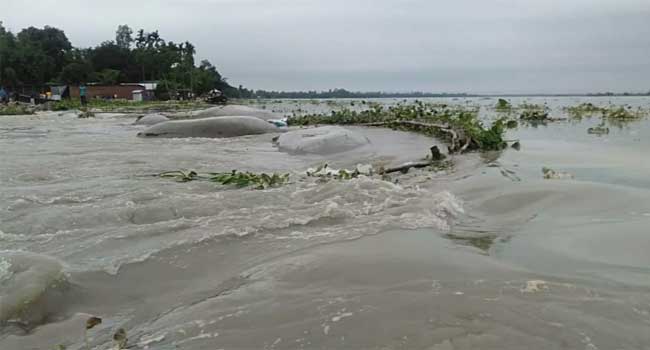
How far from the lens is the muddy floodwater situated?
2.25m

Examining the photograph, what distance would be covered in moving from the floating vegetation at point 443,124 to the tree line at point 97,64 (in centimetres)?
4288

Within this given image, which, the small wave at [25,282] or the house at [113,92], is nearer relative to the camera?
the small wave at [25,282]

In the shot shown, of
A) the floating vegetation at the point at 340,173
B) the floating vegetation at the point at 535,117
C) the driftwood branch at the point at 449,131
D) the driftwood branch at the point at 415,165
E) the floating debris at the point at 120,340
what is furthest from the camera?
the floating vegetation at the point at 535,117

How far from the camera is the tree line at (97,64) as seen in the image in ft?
196

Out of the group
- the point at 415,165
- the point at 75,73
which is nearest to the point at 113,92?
the point at 75,73

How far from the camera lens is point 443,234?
12.7 feet

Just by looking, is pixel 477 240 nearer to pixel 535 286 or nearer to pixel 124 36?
pixel 535 286

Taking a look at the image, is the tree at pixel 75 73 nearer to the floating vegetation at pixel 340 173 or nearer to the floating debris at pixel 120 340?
the floating vegetation at pixel 340 173

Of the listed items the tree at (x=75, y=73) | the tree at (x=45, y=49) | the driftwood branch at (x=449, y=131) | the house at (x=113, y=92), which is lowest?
the driftwood branch at (x=449, y=131)

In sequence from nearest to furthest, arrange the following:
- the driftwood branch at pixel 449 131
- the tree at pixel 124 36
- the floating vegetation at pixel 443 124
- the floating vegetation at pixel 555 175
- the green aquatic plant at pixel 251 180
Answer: the floating vegetation at pixel 555 175, the green aquatic plant at pixel 251 180, the driftwood branch at pixel 449 131, the floating vegetation at pixel 443 124, the tree at pixel 124 36

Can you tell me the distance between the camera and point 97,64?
75.4 metres

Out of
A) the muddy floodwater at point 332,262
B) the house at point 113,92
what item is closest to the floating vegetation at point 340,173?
the muddy floodwater at point 332,262

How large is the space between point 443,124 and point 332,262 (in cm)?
1038

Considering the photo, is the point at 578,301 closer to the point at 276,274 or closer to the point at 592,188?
the point at 276,274
